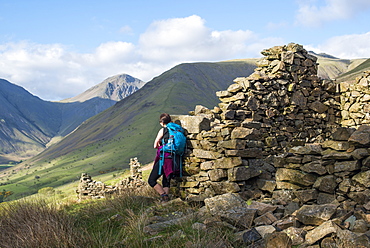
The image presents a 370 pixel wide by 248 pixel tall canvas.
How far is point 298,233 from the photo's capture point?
17.0 ft

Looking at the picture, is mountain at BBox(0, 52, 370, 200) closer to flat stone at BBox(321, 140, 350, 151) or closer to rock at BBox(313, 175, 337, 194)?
flat stone at BBox(321, 140, 350, 151)

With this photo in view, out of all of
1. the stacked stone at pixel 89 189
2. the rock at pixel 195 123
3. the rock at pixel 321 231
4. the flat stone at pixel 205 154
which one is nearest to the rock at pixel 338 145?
the rock at pixel 321 231

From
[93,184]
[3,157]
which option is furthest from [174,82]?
[3,157]

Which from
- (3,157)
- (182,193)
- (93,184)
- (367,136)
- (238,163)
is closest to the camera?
(367,136)

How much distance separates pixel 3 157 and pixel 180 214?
725ft

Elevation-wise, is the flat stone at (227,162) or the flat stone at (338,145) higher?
the flat stone at (338,145)

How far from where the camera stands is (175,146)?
9.27 m

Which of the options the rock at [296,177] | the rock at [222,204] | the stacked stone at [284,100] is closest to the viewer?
the rock at [222,204]

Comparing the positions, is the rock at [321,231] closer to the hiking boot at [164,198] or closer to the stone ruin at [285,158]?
the stone ruin at [285,158]

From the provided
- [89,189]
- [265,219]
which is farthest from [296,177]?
[89,189]

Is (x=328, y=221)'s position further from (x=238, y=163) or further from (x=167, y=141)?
(x=167, y=141)

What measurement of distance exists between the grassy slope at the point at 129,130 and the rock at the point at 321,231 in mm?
47924

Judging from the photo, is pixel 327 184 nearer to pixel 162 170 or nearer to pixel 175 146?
pixel 175 146

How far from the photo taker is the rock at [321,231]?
4.84 metres
